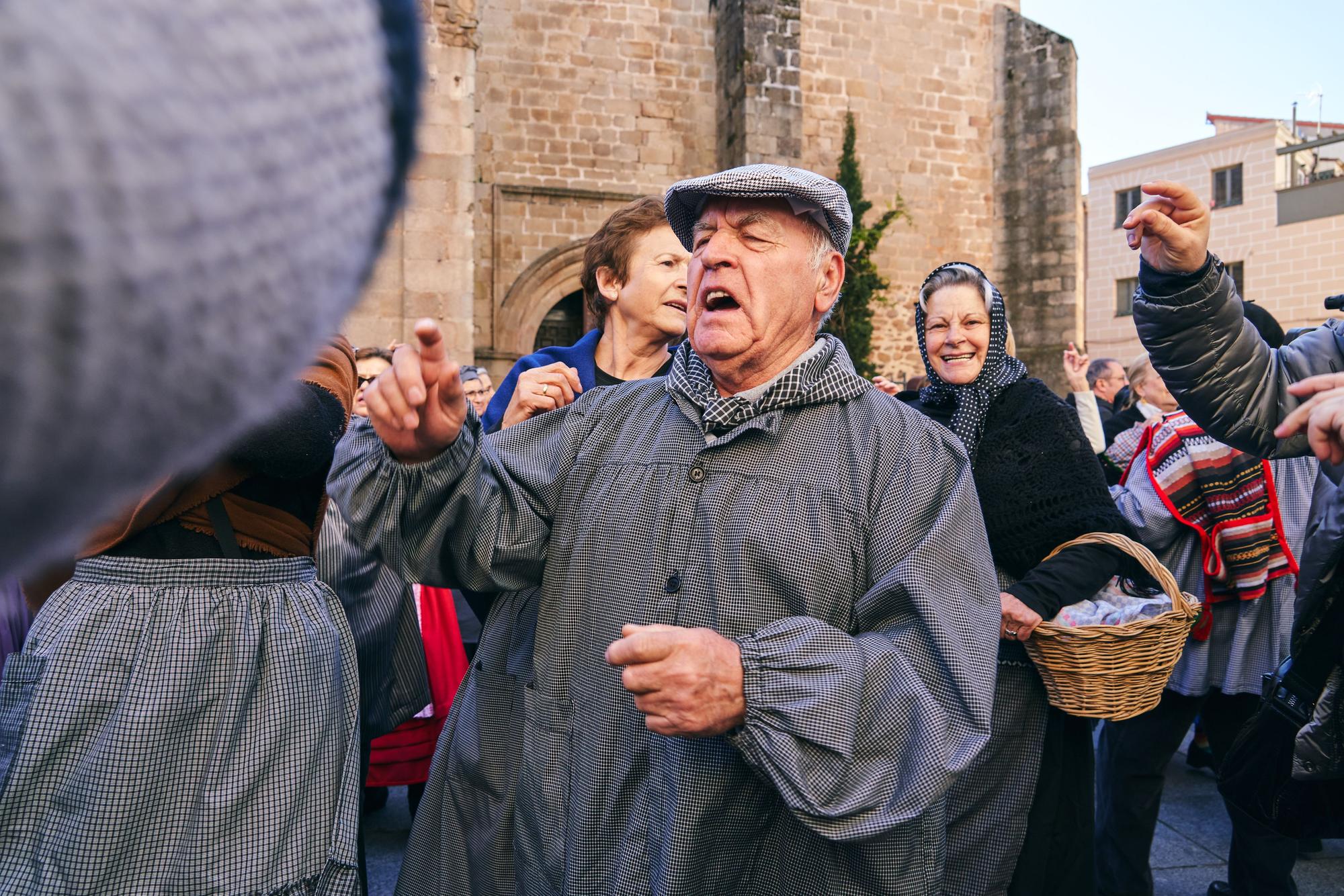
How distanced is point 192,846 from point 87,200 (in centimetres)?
182

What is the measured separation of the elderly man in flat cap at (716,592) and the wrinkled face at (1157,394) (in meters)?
3.91

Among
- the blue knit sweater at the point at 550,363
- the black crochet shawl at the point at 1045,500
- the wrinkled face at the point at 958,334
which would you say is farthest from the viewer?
the wrinkled face at the point at 958,334

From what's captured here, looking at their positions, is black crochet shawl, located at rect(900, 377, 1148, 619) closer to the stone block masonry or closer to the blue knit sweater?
the blue knit sweater

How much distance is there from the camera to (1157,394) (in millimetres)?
5414

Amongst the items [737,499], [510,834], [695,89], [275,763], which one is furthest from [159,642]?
[695,89]

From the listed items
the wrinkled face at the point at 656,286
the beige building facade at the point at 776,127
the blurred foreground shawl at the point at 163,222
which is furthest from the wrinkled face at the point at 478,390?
the beige building facade at the point at 776,127

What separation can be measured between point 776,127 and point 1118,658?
11199 mm

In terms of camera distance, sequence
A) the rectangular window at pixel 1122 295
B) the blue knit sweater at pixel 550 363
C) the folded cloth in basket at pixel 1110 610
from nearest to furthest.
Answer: the folded cloth in basket at pixel 1110 610, the blue knit sweater at pixel 550 363, the rectangular window at pixel 1122 295

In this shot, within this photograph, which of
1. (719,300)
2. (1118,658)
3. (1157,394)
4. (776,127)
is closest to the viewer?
(719,300)

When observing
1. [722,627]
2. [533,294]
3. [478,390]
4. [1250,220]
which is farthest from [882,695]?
[1250,220]

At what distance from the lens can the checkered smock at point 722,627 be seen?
60.7 inches

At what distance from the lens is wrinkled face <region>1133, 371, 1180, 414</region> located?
5.32 m

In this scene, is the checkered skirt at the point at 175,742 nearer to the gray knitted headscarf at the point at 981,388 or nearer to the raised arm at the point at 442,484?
the raised arm at the point at 442,484

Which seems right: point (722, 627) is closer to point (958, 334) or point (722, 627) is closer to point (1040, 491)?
point (1040, 491)
